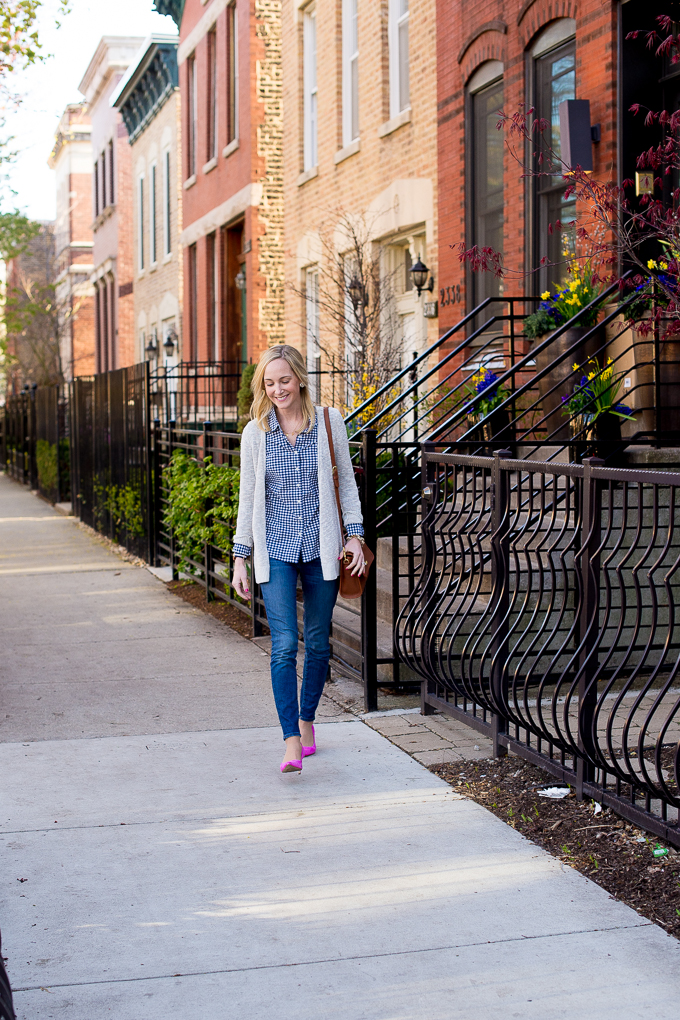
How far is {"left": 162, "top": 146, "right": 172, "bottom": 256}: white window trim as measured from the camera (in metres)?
26.6

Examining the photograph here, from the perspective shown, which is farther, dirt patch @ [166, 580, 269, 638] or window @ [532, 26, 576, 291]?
window @ [532, 26, 576, 291]

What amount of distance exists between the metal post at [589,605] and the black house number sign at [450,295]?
8.06 meters

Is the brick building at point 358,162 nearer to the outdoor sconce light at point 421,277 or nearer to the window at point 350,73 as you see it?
the window at point 350,73

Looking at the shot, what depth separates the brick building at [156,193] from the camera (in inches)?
1004

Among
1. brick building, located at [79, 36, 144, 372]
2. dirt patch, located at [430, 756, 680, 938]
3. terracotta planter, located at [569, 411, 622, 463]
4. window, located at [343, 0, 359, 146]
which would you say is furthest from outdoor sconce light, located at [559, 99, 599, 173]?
brick building, located at [79, 36, 144, 372]

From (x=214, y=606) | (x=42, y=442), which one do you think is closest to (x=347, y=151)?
(x=214, y=606)

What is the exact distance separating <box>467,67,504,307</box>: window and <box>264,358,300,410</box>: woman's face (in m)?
6.76

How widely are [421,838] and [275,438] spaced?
189 cm

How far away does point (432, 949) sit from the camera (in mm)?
3529

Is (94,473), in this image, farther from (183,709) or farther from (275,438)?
(275,438)

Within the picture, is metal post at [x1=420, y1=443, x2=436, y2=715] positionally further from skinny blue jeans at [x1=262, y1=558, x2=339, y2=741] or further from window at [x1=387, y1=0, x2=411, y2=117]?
window at [x1=387, y1=0, x2=411, y2=117]

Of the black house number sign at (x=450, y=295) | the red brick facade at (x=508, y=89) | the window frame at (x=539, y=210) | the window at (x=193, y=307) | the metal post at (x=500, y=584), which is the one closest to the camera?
the metal post at (x=500, y=584)

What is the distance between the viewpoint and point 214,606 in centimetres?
976

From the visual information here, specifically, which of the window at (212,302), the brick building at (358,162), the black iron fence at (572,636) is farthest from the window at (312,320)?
the black iron fence at (572,636)
